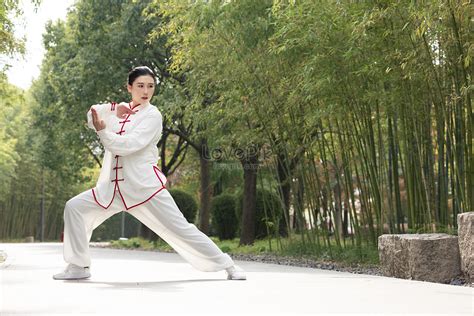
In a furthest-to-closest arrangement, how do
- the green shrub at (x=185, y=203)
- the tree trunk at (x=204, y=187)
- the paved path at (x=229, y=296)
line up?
the green shrub at (x=185, y=203), the tree trunk at (x=204, y=187), the paved path at (x=229, y=296)

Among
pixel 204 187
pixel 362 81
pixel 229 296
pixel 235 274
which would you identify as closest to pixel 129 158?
pixel 235 274

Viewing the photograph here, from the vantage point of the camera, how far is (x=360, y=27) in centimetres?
849

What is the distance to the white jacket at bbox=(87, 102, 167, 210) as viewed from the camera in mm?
6355

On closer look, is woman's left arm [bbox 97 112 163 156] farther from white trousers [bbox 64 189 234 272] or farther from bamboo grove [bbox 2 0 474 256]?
bamboo grove [bbox 2 0 474 256]

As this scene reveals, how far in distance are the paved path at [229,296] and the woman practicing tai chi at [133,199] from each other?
200mm

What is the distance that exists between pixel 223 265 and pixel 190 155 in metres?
20.8

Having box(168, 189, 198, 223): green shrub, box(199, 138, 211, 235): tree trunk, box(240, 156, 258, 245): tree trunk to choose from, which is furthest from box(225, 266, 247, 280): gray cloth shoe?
box(168, 189, 198, 223): green shrub

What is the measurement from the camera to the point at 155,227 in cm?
659

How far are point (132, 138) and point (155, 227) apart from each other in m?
0.77

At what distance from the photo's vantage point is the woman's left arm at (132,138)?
6301 millimetres

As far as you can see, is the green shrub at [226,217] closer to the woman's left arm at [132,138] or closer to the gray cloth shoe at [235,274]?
the gray cloth shoe at [235,274]

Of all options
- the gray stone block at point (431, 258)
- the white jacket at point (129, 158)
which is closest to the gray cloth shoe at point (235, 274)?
the white jacket at point (129, 158)

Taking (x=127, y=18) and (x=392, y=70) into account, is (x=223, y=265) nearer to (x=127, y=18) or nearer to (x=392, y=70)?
(x=392, y=70)

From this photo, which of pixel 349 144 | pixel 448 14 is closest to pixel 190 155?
pixel 349 144
